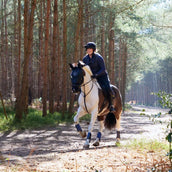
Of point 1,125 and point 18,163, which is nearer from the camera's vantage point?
point 18,163

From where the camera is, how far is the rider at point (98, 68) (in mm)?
8594

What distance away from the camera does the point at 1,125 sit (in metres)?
12.5

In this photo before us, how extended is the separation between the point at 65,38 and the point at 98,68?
8.79m

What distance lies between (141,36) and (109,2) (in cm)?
914

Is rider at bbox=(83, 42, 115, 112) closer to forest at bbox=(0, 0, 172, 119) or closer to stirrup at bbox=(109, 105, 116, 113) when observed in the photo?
stirrup at bbox=(109, 105, 116, 113)

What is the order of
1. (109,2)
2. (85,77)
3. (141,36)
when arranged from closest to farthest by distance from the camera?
(85,77), (109,2), (141,36)

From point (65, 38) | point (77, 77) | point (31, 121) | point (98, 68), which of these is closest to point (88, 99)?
point (77, 77)

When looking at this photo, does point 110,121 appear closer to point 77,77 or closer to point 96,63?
point 96,63

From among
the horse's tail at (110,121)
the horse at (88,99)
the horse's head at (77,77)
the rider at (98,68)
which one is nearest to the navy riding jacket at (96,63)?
the rider at (98,68)

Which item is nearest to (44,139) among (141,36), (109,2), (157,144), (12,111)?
(157,144)

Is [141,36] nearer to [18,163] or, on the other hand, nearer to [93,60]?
[93,60]

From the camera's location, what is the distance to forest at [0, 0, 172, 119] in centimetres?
1494

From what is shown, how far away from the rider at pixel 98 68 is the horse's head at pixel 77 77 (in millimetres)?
635

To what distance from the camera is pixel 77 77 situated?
7777 millimetres
